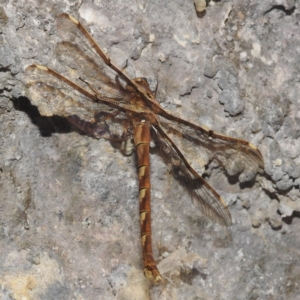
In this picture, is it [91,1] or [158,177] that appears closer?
[91,1]

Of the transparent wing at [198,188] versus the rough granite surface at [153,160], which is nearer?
the rough granite surface at [153,160]

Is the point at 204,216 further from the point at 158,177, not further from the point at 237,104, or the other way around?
the point at 237,104

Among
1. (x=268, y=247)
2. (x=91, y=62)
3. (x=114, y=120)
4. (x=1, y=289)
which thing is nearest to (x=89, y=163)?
(x=114, y=120)

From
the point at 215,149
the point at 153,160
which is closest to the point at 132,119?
the point at 153,160

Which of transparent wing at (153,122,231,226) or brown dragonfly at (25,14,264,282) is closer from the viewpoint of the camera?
brown dragonfly at (25,14,264,282)
